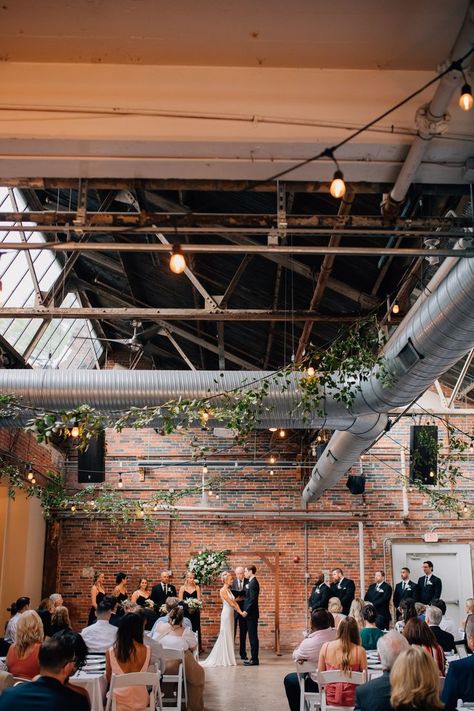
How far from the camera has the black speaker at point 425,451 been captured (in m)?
11.0

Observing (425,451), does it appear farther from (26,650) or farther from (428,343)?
(26,650)

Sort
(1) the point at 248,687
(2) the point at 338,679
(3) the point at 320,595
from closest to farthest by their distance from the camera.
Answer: (2) the point at 338,679 → (1) the point at 248,687 → (3) the point at 320,595

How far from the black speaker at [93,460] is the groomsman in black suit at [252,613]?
11.4 feet

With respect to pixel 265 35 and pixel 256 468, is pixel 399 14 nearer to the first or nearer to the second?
pixel 265 35

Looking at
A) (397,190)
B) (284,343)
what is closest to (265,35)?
(397,190)

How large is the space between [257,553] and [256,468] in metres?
1.85

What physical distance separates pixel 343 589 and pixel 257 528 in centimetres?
280

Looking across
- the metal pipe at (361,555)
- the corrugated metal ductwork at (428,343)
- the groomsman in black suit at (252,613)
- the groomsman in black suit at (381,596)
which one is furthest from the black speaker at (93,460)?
the corrugated metal ductwork at (428,343)

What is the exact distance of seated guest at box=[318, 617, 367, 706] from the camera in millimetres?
5707

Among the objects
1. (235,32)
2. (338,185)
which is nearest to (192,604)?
(338,185)

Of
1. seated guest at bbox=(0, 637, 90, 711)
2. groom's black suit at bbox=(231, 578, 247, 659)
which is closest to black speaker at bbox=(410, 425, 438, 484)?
groom's black suit at bbox=(231, 578, 247, 659)

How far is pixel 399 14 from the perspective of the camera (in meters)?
4.38

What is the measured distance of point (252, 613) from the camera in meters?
14.2

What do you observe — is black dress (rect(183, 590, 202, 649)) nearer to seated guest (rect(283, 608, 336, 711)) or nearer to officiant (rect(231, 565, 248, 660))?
officiant (rect(231, 565, 248, 660))
